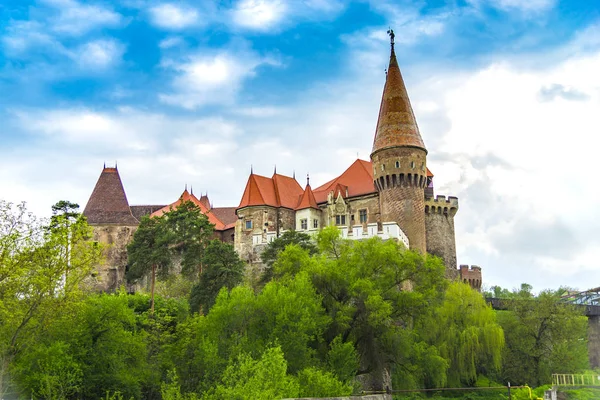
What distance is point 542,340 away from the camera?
3709 cm

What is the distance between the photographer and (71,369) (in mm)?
22594

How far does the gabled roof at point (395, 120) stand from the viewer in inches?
1635

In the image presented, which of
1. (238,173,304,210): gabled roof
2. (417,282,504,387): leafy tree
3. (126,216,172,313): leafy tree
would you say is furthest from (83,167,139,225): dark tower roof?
(417,282,504,387): leafy tree

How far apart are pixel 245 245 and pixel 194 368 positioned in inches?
737

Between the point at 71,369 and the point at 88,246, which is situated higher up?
the point at 88,246

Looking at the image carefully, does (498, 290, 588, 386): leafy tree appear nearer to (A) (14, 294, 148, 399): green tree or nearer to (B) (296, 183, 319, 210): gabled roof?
(B) (296, 183, 319, 210): gabled roof

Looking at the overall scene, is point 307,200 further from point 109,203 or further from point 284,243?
point 109,203

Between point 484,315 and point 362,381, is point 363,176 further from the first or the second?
point 362,381

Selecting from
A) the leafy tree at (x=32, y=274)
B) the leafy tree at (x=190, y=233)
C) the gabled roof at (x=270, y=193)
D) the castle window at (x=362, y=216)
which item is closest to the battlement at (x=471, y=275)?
the castle window at (x=362, y=216)

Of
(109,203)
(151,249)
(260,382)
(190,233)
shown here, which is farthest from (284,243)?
(109,203)

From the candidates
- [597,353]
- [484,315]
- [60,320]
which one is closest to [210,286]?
[60,320]

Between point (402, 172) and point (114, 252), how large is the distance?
22878 mm

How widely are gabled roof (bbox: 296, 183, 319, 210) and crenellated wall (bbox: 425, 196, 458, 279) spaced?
774 cm

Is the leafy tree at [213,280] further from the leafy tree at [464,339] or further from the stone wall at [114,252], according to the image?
the stone wall at [114,252]
